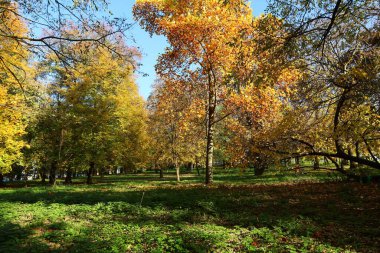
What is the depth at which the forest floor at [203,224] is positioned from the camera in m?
6.35

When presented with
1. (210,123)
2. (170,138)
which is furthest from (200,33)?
(170,138)

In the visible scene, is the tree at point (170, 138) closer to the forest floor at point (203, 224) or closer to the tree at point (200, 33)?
the tree at point (200, 33)

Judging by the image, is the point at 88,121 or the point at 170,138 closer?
the point at 88,121

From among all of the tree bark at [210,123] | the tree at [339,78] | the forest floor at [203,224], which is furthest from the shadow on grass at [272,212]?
the tree bark at [210,123]

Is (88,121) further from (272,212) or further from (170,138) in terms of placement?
(272,212)

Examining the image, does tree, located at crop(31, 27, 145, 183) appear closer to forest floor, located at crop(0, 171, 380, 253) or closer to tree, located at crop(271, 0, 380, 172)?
forest floor, located at crop(0, 171, 380, 253)

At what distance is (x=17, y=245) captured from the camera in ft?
21.5

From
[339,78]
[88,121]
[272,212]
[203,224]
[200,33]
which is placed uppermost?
[200,33]

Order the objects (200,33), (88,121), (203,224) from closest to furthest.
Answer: (203,224), (200,33), (88,121)

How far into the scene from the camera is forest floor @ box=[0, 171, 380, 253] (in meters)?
6.35

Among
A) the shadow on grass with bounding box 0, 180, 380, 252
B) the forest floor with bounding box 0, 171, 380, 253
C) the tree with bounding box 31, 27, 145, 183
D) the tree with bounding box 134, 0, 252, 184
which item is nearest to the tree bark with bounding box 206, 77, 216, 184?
the tree with bounding box 134, 0, 252, 184

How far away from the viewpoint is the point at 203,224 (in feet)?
27.2

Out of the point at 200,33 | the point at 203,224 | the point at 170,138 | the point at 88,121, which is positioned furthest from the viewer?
the point at 170,138

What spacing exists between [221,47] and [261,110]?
420 cm
